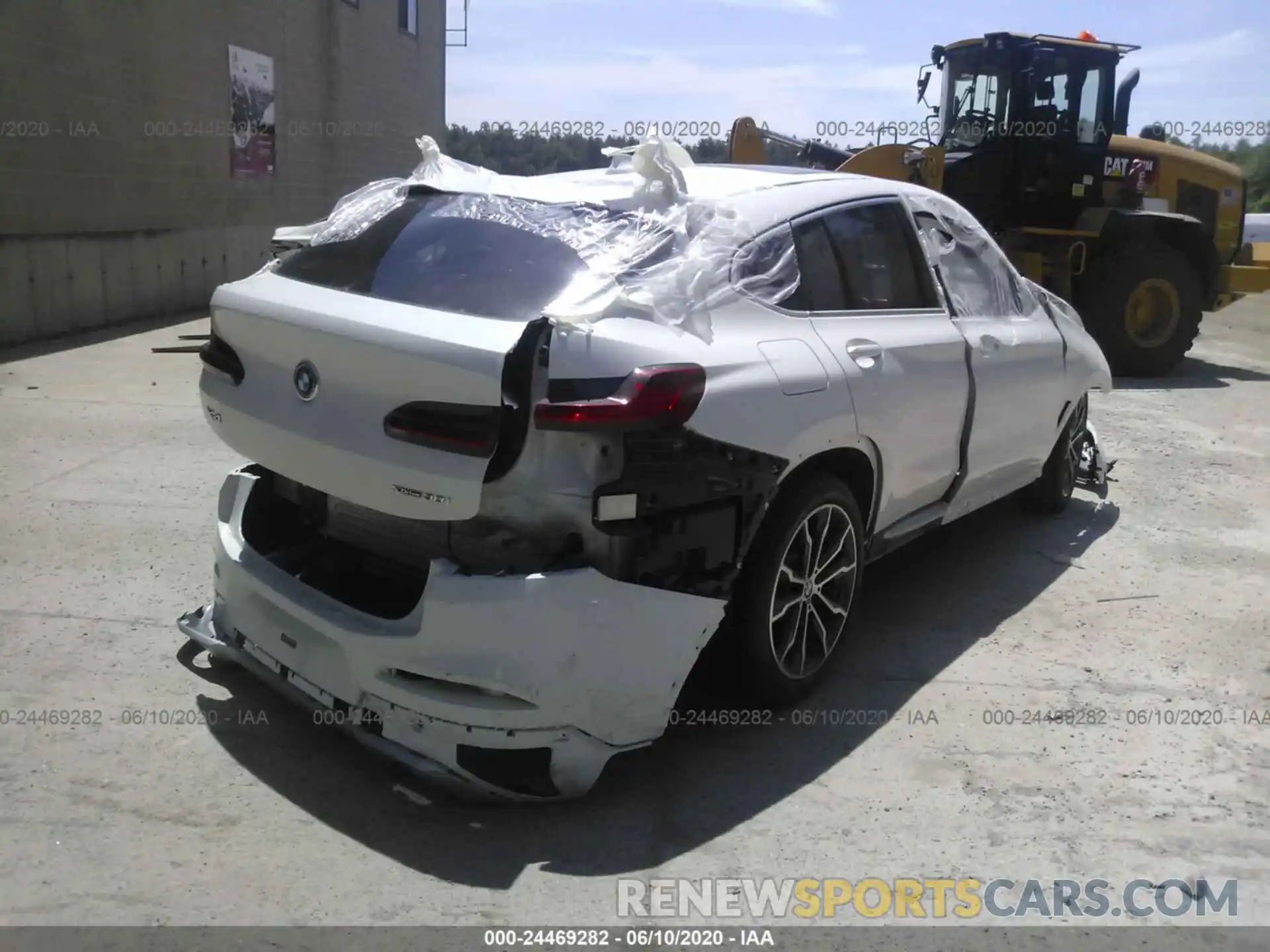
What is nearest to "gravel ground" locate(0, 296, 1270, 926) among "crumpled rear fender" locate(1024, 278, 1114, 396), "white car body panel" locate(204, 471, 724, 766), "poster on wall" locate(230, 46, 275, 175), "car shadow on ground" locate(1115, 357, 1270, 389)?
"white car body panel" locate(204, 471, 724, 766)

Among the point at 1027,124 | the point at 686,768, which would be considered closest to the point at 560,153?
the point at 1027,124

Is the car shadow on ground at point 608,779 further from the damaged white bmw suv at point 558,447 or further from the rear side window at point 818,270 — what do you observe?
the rear side window at point 818,270

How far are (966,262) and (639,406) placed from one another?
2512 mm

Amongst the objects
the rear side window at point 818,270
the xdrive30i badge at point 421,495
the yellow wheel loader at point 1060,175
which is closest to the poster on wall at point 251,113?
the yellow wheel loader at point 1060,175

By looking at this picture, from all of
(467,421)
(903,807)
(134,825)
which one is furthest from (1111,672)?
(134,825)

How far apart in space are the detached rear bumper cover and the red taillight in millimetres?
393

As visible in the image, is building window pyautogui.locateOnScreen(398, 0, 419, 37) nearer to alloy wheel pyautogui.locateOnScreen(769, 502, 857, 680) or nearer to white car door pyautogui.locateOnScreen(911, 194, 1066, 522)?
white car door pyautogui.locateOnScreen(911, 194, 1066, 522)

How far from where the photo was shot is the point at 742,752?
12.1 ft

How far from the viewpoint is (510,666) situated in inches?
117

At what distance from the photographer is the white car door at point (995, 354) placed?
4.70m

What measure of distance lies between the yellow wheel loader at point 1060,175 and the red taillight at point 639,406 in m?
8.74

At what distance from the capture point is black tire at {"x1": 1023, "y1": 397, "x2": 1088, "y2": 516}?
6.10 meters

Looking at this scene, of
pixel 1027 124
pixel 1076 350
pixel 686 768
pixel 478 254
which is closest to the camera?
pixel 478 254

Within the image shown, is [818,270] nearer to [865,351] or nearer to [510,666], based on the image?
[865,351]
